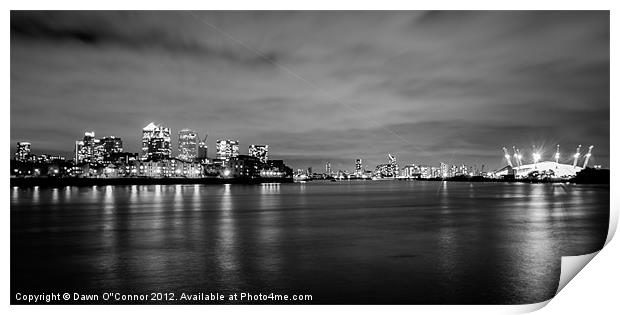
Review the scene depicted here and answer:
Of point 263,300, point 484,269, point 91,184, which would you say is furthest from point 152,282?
point 91,184

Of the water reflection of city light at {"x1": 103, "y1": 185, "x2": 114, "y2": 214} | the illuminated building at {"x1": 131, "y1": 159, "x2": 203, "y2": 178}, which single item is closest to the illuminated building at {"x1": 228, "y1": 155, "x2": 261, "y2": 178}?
the illuminated building at {"x1": 131, "y1": 159, "x2": 203, "y2": 178}

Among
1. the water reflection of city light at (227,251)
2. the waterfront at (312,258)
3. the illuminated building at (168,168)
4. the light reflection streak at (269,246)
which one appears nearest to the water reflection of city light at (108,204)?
the waterfront at (312,258)

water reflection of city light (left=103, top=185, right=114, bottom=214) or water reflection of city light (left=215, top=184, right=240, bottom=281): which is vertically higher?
water reflection of city light (left=215, top=184, right=240, bottom=281)

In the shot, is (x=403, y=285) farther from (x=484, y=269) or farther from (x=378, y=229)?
(x=378, y=229)

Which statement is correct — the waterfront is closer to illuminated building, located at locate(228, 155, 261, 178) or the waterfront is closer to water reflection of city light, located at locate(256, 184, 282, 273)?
water reflection of city light, located at locate(256, 184, 282, 273)

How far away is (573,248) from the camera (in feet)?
36.7

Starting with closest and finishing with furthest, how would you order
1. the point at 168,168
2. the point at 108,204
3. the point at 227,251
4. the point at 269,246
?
1. the point at 227,251
2. the point at 269,246
3. the point at 108,204
4. the point at 168,168

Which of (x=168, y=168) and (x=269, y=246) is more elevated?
(x=168, y=168)

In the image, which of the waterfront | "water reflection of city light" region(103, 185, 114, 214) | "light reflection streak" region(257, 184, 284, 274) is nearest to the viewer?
the waterfront

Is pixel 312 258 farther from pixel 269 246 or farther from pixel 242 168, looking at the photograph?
pixel 242 168

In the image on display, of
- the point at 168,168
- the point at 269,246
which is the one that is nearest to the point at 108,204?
the point at 269,246

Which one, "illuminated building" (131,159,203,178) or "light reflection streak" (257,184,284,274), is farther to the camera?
"illuminated building" (131,159,203,178)

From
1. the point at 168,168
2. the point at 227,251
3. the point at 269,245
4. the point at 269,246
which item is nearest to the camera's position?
the point at 227,251

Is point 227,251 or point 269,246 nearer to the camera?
point 227,251
